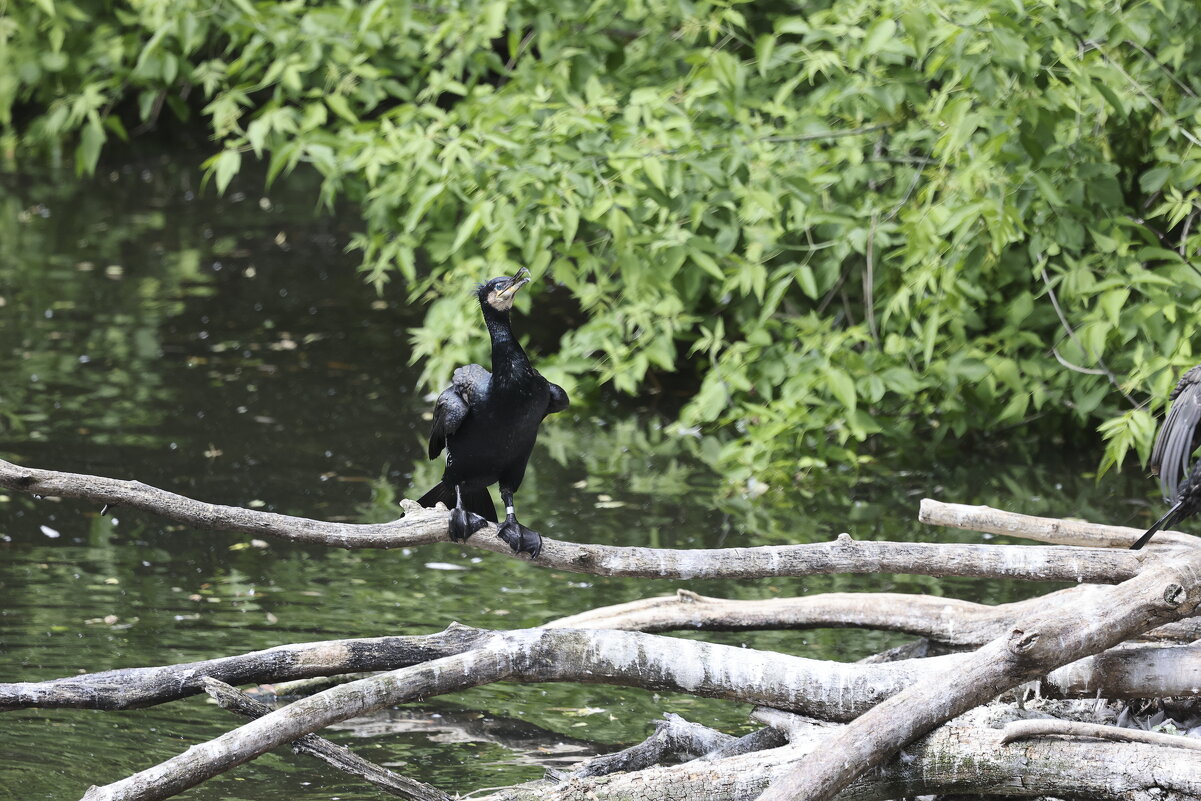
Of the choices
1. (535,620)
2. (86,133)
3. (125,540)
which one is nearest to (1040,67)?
(535,620)

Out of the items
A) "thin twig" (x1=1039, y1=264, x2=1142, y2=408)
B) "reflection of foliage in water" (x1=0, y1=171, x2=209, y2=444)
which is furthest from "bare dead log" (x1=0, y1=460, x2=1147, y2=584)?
"reflection of foliage in water" (x1=0, y1=171, x2=209, y2=444)

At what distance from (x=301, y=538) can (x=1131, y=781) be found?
1.92 m

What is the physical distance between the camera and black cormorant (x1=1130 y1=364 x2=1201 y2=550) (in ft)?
12.5

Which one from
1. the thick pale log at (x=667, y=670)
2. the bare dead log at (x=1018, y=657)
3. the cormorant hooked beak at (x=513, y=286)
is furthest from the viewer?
the cormorant hooked beak at (x=513, y=286)

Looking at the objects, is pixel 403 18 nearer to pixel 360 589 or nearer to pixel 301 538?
pixel 360 589

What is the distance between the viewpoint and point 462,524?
347cm

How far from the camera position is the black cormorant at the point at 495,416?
352 centimetres

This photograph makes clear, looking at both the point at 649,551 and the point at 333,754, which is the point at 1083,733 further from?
the point at 333,754

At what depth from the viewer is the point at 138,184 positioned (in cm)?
1293

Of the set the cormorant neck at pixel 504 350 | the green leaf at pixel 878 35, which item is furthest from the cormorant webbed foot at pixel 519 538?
the green leaf at pixel 878 35

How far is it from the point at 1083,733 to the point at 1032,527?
2.27ft

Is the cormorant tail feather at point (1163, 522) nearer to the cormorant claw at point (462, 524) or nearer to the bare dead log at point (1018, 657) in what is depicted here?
the bare dead log at point (1018, 657)

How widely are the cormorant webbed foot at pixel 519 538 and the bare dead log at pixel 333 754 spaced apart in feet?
1.98

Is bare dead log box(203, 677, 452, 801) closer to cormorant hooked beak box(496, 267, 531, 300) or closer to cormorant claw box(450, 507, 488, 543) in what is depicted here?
cormorant claw box(450, 507, 488, 543)
